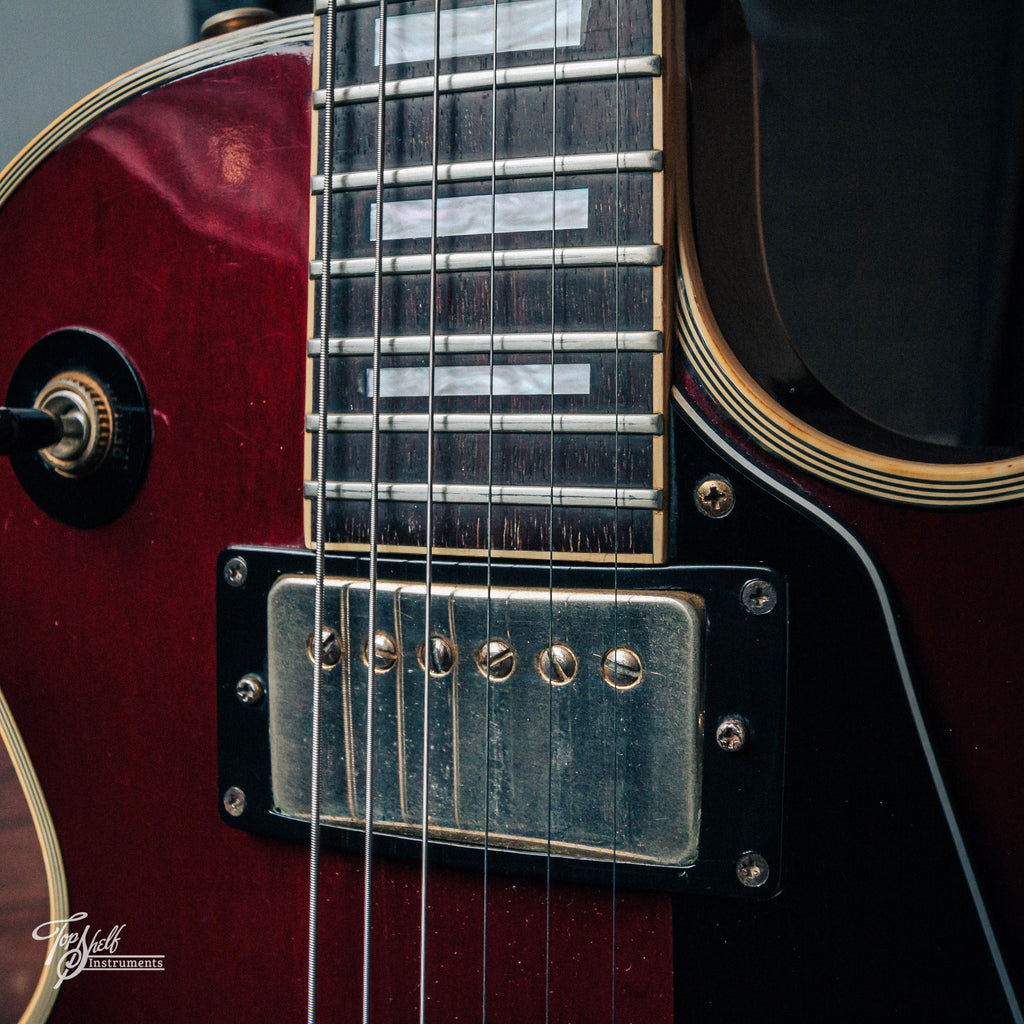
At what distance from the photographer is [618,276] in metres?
0.41

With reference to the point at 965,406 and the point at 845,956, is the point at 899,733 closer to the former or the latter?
the point at 845,956

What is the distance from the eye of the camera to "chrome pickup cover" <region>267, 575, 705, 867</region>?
1.32ft

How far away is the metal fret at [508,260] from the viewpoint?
0.41 meters

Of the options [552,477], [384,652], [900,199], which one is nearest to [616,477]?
[552,477]

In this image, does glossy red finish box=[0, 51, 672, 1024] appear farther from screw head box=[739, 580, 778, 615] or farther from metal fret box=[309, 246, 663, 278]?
screw head box=[739, 580, 778, 615]

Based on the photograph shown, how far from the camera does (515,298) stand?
0.43 meters

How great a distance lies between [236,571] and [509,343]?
0.20 meters

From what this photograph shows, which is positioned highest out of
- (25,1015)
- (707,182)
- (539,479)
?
(707,182)

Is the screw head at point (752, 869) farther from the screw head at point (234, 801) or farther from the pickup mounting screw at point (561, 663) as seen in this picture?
the screw head at point (234, 801)

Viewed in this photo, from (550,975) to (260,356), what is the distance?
36 centimetres

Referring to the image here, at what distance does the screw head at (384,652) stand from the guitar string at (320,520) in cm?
3

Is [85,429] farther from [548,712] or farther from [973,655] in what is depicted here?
[973,655]

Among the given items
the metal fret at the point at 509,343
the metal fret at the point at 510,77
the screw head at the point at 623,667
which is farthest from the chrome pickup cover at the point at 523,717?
the metal fret at the point at 510,77

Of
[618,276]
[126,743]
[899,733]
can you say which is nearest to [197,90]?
[618,276]
